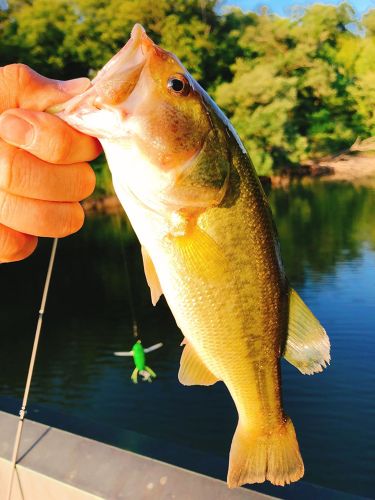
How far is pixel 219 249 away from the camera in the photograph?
1.40 metres

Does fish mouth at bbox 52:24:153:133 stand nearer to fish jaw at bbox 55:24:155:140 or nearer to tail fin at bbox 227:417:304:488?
fish jaw at bbox 55:24:155:140

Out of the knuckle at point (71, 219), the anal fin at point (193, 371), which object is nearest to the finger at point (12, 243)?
the knuckle at point (71, 219)

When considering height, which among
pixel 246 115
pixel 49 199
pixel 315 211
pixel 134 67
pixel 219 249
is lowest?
pixel 315 211

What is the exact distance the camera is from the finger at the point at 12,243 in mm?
1444

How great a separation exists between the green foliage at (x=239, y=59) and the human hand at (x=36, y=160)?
2096 cm

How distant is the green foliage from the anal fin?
68.9 feet

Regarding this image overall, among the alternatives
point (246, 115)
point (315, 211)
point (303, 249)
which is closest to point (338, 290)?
point (303, 249)

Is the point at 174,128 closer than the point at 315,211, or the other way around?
the point at 174,128

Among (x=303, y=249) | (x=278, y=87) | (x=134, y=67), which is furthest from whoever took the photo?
(x=278, y=87)

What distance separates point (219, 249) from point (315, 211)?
20.2 meters

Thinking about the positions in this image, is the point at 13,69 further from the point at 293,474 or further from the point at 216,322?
the point at 293,474

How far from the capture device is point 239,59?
2805 centimetres

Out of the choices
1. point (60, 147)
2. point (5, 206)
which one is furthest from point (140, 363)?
point (60, 147)

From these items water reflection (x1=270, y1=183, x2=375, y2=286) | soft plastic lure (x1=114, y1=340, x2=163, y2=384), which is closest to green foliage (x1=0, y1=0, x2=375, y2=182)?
water reflection (x1=270, y1=183, x2=375, y2=286)
